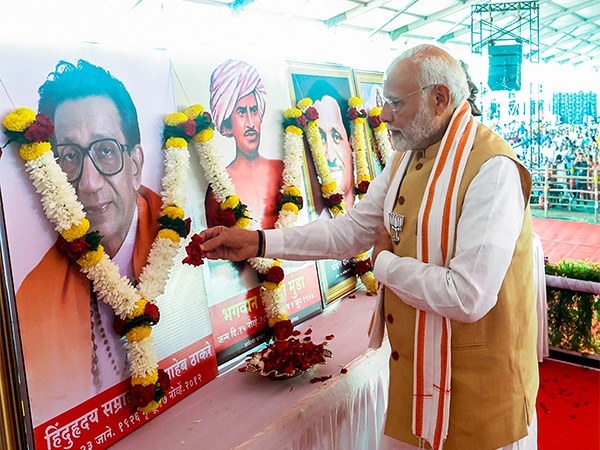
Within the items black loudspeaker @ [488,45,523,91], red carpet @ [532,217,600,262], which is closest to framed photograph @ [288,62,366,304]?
red carpet @ [532,217,600,262]

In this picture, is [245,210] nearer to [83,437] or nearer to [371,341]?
[371,341]

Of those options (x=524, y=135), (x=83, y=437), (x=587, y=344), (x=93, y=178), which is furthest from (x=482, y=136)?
(x=524, y=135)

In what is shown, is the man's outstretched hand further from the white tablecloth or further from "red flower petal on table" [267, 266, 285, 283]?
the white tablecloth

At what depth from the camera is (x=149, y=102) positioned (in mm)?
2080

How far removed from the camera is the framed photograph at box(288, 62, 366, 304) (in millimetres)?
3023

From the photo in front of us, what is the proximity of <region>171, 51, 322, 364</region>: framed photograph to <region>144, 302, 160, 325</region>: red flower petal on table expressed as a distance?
0.37 meters

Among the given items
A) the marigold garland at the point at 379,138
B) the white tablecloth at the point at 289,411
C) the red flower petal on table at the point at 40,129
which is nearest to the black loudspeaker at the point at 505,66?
the marigold garland at the point at 379,138

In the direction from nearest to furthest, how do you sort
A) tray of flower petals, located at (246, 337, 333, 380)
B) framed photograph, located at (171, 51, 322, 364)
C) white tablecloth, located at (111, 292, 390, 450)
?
white tablecloth, located at (111, 292, 390, 450) < tray of flower petals, located at (246, 337, 333, 380) < framed photograph, located at (171, 51, 322, 364)

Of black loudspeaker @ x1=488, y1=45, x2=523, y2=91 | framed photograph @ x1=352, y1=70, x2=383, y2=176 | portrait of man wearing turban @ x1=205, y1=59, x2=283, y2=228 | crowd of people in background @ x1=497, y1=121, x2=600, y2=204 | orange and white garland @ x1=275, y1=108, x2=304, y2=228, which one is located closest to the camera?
portrait of man wearing turban @ x1=205, y1=59, x2=283, y2=228

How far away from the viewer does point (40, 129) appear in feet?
5.26

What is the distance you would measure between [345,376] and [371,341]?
363mm

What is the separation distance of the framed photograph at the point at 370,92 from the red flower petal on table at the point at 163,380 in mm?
2144

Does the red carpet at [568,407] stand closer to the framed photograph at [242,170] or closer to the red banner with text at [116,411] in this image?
the framed photograph at [242,170]

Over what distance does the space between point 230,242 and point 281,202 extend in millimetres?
747
